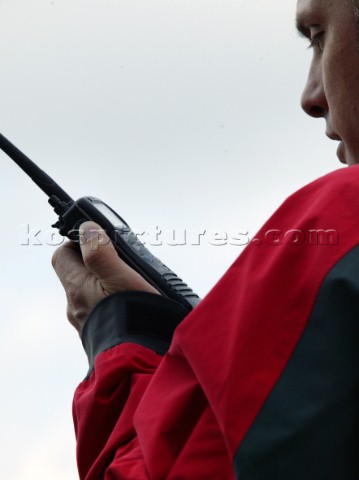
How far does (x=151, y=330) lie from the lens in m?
2.86

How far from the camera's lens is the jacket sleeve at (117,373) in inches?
95.5

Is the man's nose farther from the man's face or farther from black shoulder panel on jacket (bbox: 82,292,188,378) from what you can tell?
black shoulder panel on jacket (bbox: 82,292,188,378)

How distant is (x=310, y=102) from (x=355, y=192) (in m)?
0.87

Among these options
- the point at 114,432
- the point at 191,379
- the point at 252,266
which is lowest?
the point at 114,432

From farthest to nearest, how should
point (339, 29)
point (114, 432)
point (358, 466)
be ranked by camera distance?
point (339, 29) < point (114, 432) < point (358, 466)

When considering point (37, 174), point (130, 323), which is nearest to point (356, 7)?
point (130, 323)

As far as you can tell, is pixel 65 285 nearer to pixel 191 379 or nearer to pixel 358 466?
pixel 191 379

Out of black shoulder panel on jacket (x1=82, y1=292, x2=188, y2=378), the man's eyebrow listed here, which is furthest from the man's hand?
the man's eyebrow

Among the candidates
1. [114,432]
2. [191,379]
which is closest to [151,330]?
[114,432]

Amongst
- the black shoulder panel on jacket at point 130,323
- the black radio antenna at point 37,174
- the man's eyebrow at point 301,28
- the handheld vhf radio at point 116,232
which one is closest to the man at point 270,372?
the black shoulder panel on jacket at point 130,323

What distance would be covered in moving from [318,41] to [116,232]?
1.20 metres

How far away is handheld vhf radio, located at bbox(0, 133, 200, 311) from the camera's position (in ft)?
11.4

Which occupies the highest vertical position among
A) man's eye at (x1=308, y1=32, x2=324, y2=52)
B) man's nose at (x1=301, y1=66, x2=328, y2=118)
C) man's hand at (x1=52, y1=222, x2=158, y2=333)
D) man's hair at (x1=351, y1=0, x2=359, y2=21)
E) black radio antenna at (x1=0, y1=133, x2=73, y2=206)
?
man's hair at (x1=351, y1=0, x2=359, y2=21)

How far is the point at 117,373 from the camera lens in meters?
2.62
